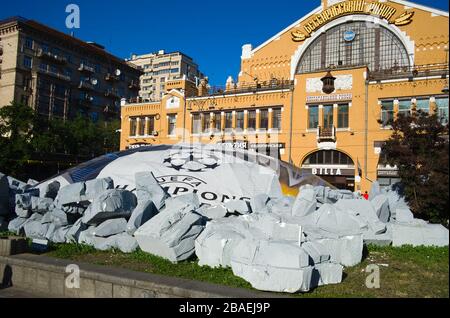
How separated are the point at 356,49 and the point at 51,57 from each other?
3795cm

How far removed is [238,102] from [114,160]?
1819 cm

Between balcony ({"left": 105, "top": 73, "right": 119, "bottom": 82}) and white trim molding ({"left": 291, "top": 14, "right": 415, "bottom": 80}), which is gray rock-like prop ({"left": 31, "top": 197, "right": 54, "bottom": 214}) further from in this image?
balcony ({"left": 105, "top": 73, "right": 119, "bottom": 82})

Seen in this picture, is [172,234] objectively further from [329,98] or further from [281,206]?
[329,98]

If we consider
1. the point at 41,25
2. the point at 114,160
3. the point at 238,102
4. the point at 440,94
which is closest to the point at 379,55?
the point at 440,94

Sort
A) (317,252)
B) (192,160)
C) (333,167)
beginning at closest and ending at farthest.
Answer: (317,252)
(192,160)
(333,167)

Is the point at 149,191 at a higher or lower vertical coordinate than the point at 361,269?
higher

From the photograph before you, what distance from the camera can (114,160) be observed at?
646 inches

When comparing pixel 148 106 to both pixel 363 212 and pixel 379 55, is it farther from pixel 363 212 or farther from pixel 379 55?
pixel 363 212

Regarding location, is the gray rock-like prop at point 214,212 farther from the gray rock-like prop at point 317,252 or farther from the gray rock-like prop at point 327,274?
the gray rock-like prop at point 327,274

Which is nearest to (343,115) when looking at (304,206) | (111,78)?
(304,206)

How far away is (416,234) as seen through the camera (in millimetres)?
8805

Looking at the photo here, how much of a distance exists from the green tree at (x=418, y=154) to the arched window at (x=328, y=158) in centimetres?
1707

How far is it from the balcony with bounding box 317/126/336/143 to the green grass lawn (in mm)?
20401

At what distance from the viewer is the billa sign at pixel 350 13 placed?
99.4 ft
